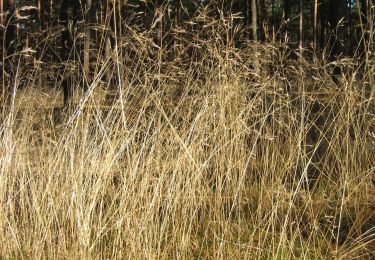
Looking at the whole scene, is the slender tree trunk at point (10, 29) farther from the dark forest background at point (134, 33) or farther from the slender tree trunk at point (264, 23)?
the slender tree trunk at point (264, 23)

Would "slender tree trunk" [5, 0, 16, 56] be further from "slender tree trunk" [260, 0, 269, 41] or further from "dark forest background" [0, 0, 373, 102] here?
"slender tree trunk" [260, 0, 269, 41]

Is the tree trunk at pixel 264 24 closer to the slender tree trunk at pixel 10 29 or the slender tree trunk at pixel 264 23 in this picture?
the slender tree trunk at pixel 264 23

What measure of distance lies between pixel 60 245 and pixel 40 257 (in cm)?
9

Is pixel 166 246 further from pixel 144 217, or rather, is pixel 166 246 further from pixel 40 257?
pixel 40 257

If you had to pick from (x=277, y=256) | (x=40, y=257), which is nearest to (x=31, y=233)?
(x=40, y=257)

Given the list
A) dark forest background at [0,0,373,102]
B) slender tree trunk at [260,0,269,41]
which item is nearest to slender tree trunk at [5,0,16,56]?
dark forest background at [0,0,373,102]

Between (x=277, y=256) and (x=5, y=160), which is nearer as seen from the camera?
(x=277, y=256)

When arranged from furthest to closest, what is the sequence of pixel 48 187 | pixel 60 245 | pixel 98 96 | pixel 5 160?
pixel 98 96, pixel 5 160, pixel 48 187, pixel 60 245

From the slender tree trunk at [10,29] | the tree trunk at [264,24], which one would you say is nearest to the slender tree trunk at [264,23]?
the tree trunk at [264,24]

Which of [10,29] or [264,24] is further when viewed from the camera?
[10,29]

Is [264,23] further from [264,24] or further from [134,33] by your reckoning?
[134,33]

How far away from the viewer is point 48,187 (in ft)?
6.43

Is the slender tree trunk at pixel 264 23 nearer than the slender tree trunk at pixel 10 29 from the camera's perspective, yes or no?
No

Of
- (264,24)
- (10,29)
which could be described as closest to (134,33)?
(264,24)
